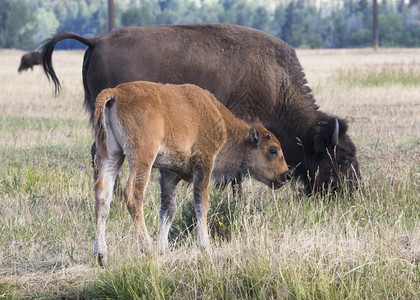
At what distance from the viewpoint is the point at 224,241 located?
19.7ft

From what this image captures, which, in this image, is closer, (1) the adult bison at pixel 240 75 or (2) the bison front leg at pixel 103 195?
(2) the bison front leg at pixel 103 195

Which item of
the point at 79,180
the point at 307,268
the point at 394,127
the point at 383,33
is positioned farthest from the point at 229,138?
the point at 383,33

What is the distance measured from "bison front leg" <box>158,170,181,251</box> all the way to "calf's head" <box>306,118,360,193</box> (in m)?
2.07

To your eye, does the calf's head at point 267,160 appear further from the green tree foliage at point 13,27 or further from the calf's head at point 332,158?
the green tree foliage at point 13,27

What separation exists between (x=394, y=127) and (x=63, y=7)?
16141cm

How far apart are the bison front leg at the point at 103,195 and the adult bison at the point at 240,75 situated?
2375 mm

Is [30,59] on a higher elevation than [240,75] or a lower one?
lower

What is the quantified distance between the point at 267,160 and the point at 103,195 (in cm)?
184

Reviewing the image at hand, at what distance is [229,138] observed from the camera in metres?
6.66

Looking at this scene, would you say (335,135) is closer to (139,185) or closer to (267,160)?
(267,160)

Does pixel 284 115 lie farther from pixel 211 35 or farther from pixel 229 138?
pixel 229 138

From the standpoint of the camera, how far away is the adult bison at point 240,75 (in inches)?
318

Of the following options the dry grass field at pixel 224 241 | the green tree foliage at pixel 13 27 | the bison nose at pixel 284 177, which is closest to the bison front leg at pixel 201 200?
the dry grass field at pixel 224 241

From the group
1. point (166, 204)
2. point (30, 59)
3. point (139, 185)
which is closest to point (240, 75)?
point (166, 204)
